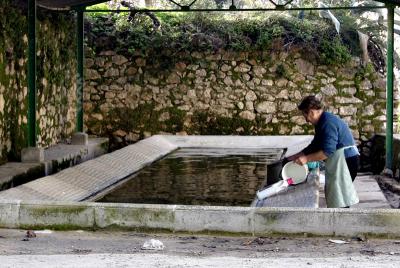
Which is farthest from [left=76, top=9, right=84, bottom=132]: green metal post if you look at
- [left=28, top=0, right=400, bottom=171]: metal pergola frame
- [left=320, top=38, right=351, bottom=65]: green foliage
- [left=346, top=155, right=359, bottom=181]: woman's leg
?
[left=346, top=155, right=359, bottom=181]: woman's leg

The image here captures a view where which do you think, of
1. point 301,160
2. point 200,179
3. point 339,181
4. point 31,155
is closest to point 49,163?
point 31,155

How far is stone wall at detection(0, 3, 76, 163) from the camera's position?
1161cm

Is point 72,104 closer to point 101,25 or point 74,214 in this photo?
point 101,25

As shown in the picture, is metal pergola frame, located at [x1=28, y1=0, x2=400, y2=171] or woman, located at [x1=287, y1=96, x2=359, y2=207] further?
metal pergola frame, located at [x1=28, y1=0, x2=400, y2=171]

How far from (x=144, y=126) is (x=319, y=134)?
10535mm

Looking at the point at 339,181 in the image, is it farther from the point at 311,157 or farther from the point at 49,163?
the point at 49,163

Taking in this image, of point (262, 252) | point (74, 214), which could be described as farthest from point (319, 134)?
point (74, 214)

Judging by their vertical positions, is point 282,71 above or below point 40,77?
above

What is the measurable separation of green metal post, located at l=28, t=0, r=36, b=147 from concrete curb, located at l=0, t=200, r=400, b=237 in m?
4.91

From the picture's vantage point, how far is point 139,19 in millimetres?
17812

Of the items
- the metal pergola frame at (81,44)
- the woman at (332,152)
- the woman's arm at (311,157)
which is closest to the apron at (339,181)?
the woman at (332,152)

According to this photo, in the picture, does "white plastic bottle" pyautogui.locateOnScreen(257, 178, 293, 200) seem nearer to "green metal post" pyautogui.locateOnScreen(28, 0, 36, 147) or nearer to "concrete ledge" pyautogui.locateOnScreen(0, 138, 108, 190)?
"concrete ledge" pyautogui.locateOnScreen(0, 138, 108, 190)

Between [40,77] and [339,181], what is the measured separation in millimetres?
7556

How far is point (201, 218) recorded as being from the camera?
651cm
